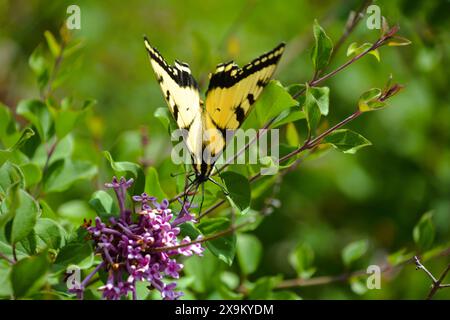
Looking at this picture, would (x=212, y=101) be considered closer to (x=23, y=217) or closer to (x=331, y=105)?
(x=23, y=217)

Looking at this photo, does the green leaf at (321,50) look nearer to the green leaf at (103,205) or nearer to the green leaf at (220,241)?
the green leaf at (220,241)

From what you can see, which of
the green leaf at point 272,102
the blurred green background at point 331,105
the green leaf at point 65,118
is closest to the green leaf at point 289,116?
the green leaf at point 272,102

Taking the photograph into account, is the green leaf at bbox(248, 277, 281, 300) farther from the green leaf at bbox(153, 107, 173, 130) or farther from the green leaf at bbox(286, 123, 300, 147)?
the green leaf at bbox(153, 107, 173, 130)

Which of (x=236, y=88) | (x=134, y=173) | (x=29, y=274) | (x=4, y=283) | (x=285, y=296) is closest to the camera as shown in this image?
(x=29, y=274)

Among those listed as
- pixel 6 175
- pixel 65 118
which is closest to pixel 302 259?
pixel 65 118
